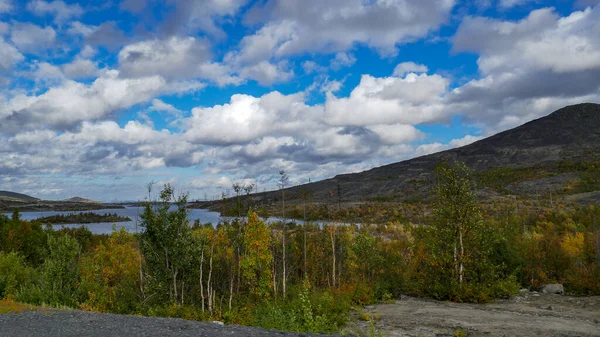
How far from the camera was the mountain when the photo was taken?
94438 millimetres

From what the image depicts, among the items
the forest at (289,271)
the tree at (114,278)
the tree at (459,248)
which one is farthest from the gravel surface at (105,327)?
the tree at (459,248)

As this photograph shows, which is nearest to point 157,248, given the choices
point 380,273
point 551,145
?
point 380,273

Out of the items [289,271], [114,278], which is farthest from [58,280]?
[289,271]

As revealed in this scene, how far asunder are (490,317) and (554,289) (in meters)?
8.29

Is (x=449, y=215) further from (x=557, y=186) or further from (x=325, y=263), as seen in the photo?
(x=557, y=186)

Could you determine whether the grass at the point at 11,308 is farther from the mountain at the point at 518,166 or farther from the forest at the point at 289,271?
the mountain at the point at 518,166

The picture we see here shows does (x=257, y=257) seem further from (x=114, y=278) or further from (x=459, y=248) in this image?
(x=114, y=278)

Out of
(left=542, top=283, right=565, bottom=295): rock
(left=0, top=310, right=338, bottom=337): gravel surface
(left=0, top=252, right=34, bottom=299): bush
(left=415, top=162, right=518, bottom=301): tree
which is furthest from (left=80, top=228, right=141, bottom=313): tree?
(left=542, top=283, right=565, bottom=295): rock

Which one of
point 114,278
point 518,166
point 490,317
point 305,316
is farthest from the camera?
point 518,166

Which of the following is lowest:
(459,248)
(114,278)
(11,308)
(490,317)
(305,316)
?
(114,278)

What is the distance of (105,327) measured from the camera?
12.3 metres

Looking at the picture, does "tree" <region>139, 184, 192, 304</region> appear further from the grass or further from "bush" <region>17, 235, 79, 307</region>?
the grass

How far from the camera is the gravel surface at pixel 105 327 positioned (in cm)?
1135

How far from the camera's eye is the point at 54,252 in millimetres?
22641
